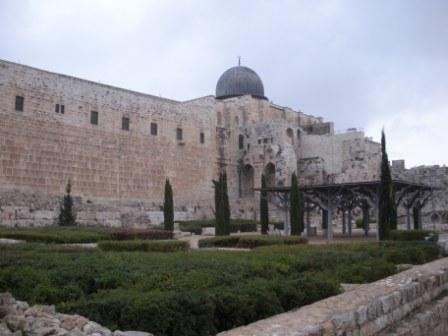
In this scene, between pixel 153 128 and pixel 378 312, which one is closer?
pixel 378 312

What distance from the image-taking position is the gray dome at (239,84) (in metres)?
42.2

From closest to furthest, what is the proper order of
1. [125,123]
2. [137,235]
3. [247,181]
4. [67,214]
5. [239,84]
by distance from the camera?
[137,235] → [67,214] → [125,123] → [247,181] → [239,84]

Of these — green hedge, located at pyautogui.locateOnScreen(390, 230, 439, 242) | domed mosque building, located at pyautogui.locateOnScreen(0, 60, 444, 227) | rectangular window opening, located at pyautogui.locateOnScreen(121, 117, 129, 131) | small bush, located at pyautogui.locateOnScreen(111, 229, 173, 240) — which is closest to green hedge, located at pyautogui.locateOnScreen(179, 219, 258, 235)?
domed mosque building, located at pyautogui.locateOnScreen(0, 60, 444, 227)

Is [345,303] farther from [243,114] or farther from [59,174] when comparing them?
[243,114]

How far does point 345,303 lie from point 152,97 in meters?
26.7

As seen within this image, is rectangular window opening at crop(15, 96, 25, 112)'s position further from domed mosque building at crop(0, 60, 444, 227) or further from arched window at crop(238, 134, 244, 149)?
arched window at crop(238, 134, 244, 149)

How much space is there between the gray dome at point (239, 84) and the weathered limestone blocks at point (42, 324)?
3852 centimetres

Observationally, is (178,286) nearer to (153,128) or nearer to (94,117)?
(94,117)

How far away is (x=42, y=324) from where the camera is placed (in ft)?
13.7

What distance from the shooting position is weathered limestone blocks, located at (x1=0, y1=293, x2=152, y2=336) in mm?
4055

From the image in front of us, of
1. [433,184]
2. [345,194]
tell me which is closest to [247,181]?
[433,184]

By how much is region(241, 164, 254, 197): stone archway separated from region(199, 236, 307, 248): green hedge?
22086 millimetres

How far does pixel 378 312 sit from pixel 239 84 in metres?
36.8

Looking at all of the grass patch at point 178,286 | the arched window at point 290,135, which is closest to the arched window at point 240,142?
the arched window at point 290,135
